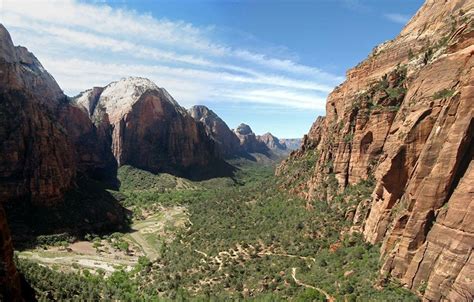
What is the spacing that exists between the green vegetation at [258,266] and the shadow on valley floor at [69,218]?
82.1 ft

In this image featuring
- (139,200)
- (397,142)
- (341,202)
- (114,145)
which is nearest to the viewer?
(397,142)

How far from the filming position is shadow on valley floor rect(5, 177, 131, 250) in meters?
91.3

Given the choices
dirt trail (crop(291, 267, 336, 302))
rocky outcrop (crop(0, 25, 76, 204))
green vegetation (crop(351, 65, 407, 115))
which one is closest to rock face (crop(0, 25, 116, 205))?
rocky outcrop (crop(0, 25, 76, 204))

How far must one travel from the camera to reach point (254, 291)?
5559 centimetres

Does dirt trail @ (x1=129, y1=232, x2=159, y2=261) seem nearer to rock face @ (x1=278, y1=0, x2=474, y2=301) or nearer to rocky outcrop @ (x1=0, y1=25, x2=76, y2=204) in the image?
rocky outcrop @ (x1=0, y1=25, x2=76, y2=204)

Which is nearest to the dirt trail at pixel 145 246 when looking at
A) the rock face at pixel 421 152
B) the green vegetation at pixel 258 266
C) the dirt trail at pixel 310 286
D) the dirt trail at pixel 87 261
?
the green vegetation at pixel 258 266

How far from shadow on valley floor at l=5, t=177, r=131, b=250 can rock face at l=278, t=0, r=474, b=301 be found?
2497 inches

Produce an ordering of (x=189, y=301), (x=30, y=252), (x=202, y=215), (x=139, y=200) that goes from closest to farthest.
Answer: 1. (x=189, y=301)
2. (x=30, y=252)
3. (x=202, y=215)
4. (x=139, y=200)

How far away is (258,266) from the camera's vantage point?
204ft

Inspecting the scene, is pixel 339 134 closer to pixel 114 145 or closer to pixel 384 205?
pixel 384 205

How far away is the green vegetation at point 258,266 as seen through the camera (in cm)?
5112

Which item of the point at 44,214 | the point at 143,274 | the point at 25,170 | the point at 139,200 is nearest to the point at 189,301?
the point at 143,274

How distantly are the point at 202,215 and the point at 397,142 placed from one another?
66721 millimetres

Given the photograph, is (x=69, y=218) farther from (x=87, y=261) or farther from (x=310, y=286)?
(x=310, y=286)
